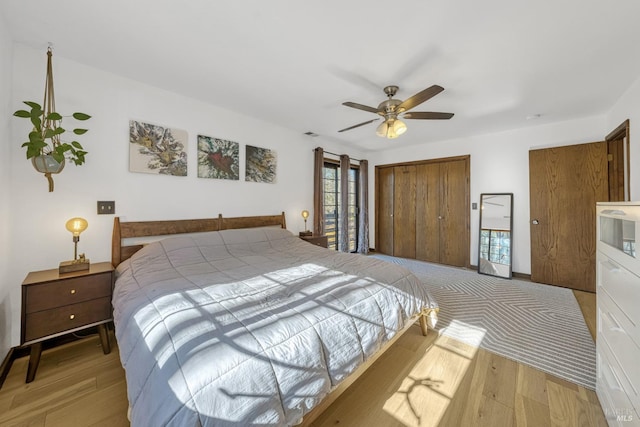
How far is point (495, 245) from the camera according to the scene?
13.5 ft

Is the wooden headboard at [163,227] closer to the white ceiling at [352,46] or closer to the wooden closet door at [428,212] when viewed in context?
the white ceiling at [352,46]

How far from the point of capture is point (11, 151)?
1955 millimetres

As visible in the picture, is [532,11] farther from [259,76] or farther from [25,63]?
[25,63]

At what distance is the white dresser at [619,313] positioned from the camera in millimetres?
1077

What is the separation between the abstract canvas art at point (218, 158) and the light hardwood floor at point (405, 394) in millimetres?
2088

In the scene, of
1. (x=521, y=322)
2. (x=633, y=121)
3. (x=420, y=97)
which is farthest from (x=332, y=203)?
(x=633, y=121)

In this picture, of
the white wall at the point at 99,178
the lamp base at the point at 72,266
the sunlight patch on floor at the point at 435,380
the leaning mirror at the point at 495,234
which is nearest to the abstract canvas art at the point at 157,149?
the white wall at the point at 99,178

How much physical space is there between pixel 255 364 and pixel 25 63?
305 cm

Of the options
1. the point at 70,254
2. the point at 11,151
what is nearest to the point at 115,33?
the point at 11,151

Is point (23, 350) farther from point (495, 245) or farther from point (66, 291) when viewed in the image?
point (495, 245)

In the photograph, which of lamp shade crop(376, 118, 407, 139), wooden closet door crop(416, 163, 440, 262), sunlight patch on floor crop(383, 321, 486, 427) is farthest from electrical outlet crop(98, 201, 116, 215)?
wooden closet door crop(416, 163, 440, 262)

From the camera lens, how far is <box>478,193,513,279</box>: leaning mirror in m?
4.00

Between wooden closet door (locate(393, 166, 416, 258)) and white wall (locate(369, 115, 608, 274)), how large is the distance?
2.59ft

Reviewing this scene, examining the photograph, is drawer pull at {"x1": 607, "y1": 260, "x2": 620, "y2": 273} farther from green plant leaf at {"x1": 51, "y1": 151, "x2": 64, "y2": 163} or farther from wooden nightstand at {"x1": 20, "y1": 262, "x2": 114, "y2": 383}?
green plant leaf at {"x1": 51, "y1": 151, "x2": 64, "y2": 163}
